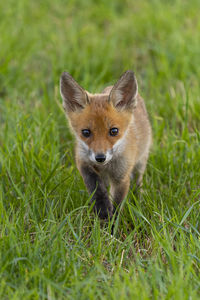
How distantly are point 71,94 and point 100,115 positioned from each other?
51 centimetres

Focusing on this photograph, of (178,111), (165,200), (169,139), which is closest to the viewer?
(165,200)

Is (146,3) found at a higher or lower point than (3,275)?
higher

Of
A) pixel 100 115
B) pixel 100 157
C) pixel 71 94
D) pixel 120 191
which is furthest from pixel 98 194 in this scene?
pixel 71 94

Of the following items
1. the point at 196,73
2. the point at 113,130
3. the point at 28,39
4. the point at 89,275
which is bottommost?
the point at 89,275

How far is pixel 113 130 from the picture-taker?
4.29 metres

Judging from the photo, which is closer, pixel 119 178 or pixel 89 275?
pixel 89 275

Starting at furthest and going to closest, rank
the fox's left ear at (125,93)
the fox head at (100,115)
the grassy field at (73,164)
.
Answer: the fox's left ear at (125,93) → the fox head at (100,115) → the grassy field at (73,164)

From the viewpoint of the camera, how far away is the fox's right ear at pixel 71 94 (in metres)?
4.49

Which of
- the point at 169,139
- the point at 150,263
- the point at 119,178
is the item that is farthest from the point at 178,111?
the point at 150,263

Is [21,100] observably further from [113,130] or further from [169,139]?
[113,130]

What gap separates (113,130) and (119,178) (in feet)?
1.88

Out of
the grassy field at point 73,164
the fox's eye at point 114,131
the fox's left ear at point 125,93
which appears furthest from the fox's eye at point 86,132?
the grassy field at point 73,164

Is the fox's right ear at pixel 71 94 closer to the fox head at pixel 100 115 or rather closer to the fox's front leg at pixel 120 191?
the fox head at pixel 100 115

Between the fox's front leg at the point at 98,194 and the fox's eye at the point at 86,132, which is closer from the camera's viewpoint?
the fox's eye at the point at 86,132
